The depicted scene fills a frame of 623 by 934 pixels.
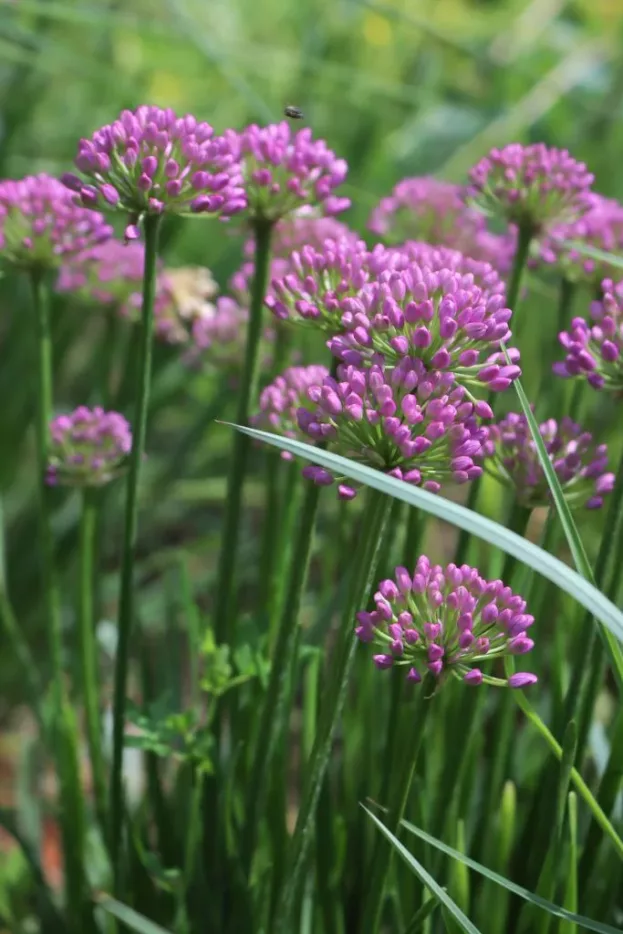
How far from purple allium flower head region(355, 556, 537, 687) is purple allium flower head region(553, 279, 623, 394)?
133 mm

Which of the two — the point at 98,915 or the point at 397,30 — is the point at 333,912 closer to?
the point at 98,915

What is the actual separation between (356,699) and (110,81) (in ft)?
4.74

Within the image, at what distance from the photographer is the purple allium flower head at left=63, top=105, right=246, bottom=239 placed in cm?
64

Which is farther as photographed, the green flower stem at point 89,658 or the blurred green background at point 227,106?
the blurred green background at point 227,106

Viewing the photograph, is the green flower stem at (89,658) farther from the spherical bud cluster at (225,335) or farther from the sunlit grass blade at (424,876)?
the sunlit grass blade at (424,876)

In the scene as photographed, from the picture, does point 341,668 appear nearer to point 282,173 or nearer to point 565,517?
point 565,517

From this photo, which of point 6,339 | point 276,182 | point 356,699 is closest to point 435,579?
point 276,182

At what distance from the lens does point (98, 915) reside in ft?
3.17

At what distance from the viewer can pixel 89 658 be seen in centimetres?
86

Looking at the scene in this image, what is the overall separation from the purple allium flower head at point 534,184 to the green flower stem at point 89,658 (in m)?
0.34

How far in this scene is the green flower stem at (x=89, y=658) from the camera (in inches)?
32.5

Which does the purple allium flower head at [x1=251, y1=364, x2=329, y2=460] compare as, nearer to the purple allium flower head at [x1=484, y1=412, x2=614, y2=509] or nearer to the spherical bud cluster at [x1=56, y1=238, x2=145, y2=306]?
the purple allium flower head at [x1=484, y1=412, x2=614, y2=509]

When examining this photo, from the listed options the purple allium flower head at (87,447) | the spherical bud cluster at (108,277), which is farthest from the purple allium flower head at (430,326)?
the spherical bud cluster at (108,277)

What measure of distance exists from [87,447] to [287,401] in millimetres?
154
